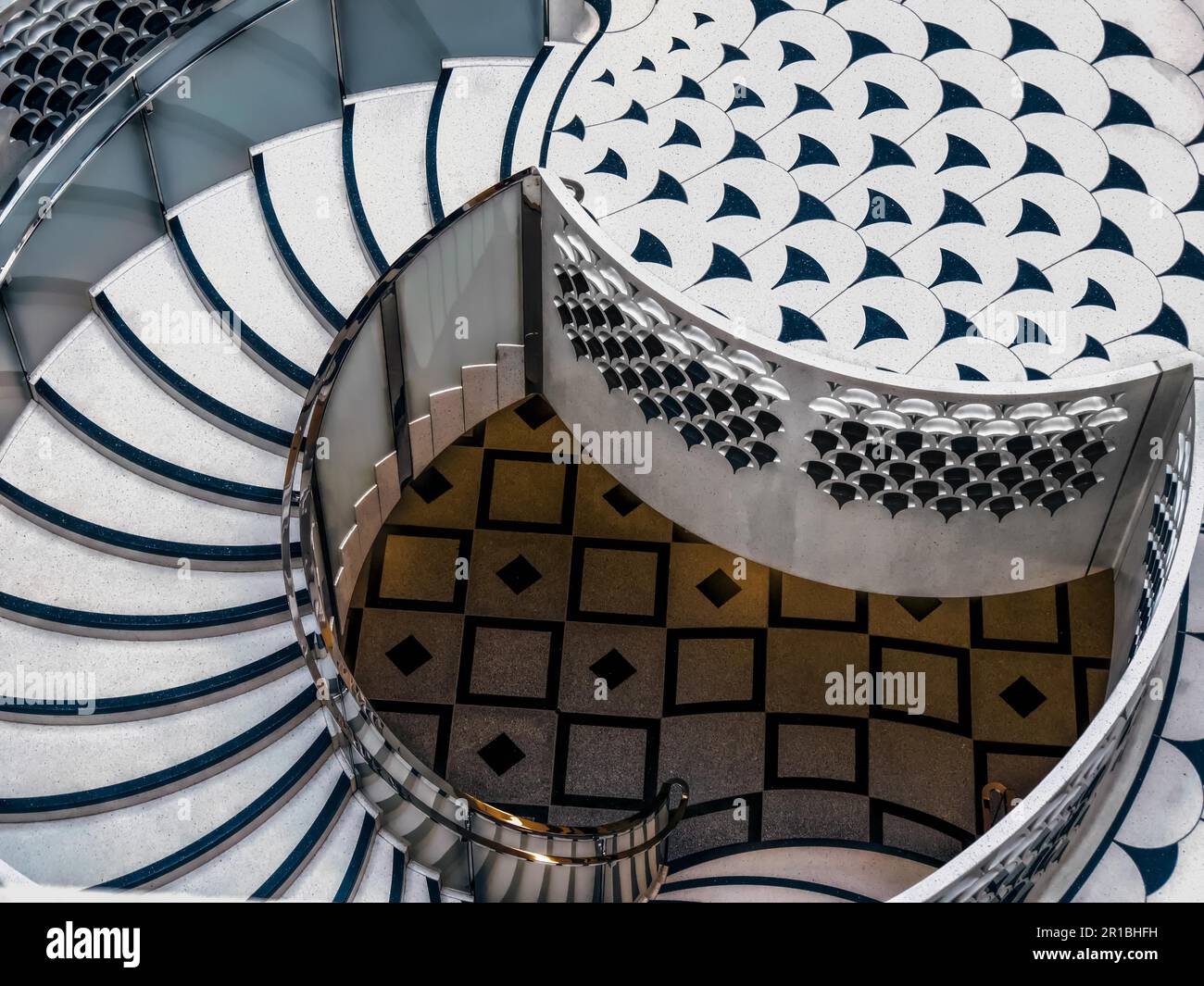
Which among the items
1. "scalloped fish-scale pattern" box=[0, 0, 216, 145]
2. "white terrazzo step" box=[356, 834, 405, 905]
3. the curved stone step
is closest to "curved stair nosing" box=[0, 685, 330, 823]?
the curved stone step

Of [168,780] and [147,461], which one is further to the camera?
[147,461]

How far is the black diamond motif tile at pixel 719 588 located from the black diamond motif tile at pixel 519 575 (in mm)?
906

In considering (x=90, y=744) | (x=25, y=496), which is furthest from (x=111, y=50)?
(x=90, y=744)

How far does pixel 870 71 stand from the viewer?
7.65 meters

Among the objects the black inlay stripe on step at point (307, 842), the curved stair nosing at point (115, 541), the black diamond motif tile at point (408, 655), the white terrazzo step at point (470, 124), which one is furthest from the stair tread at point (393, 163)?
the black inlay stripe on step at point (307, 842)

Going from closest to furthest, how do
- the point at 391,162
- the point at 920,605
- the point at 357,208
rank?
1. the point at 357,208
2. the point at 391,162
3. the point at 920,605

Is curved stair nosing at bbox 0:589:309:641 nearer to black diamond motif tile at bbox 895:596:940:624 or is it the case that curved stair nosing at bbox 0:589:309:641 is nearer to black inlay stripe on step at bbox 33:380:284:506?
black inlay stripe on step at bbox 33:380:284:506

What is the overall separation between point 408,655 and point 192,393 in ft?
5.98

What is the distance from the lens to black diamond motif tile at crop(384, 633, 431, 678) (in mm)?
8242

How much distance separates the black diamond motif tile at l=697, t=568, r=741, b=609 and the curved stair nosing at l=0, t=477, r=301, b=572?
8.37 feet

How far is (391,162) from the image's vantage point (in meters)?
8.07

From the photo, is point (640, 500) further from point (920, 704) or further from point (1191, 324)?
point (1191, 324)

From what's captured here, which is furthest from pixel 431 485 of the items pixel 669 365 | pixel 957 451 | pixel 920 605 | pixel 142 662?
pixel 957 451

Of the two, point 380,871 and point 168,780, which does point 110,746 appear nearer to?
point 168,780
